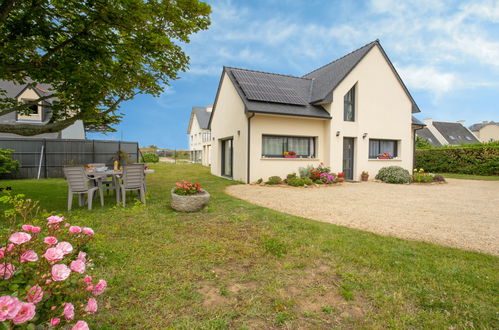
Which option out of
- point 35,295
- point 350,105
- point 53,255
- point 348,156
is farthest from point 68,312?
point 350,105

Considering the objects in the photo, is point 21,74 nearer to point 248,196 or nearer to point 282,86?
point 248,196

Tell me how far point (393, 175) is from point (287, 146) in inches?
247

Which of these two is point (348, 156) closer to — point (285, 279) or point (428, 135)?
point (285, 279)

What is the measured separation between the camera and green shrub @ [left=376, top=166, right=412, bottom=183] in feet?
43.0


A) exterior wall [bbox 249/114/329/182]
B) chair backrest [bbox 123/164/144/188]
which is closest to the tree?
chair backrest [bbox 123/164/144/188]

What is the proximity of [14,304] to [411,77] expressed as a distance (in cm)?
2142

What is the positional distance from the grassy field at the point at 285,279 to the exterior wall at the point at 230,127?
8.15 metres

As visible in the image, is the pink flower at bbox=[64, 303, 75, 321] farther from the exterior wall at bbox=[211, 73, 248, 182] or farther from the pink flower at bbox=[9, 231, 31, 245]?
the exterior wall at bbox=[211, 73, 248, 182]

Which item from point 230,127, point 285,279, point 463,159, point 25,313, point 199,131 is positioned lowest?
point 285,279

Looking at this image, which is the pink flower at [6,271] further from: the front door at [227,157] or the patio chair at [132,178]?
the front door at [227,157]

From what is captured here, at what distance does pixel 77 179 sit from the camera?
5910 millimetres

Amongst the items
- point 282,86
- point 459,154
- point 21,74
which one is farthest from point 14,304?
point 459,154

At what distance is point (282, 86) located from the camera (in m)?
14.2

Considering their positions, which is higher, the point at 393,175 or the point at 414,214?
the point at 393,175
